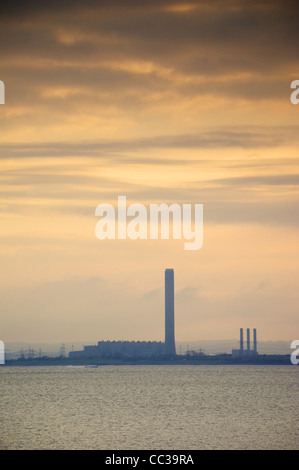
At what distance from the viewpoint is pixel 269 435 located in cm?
8269

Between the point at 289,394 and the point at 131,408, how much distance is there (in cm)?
5094

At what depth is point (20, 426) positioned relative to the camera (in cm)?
9131

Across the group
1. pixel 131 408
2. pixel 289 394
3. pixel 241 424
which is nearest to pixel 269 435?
pixel 241 424
